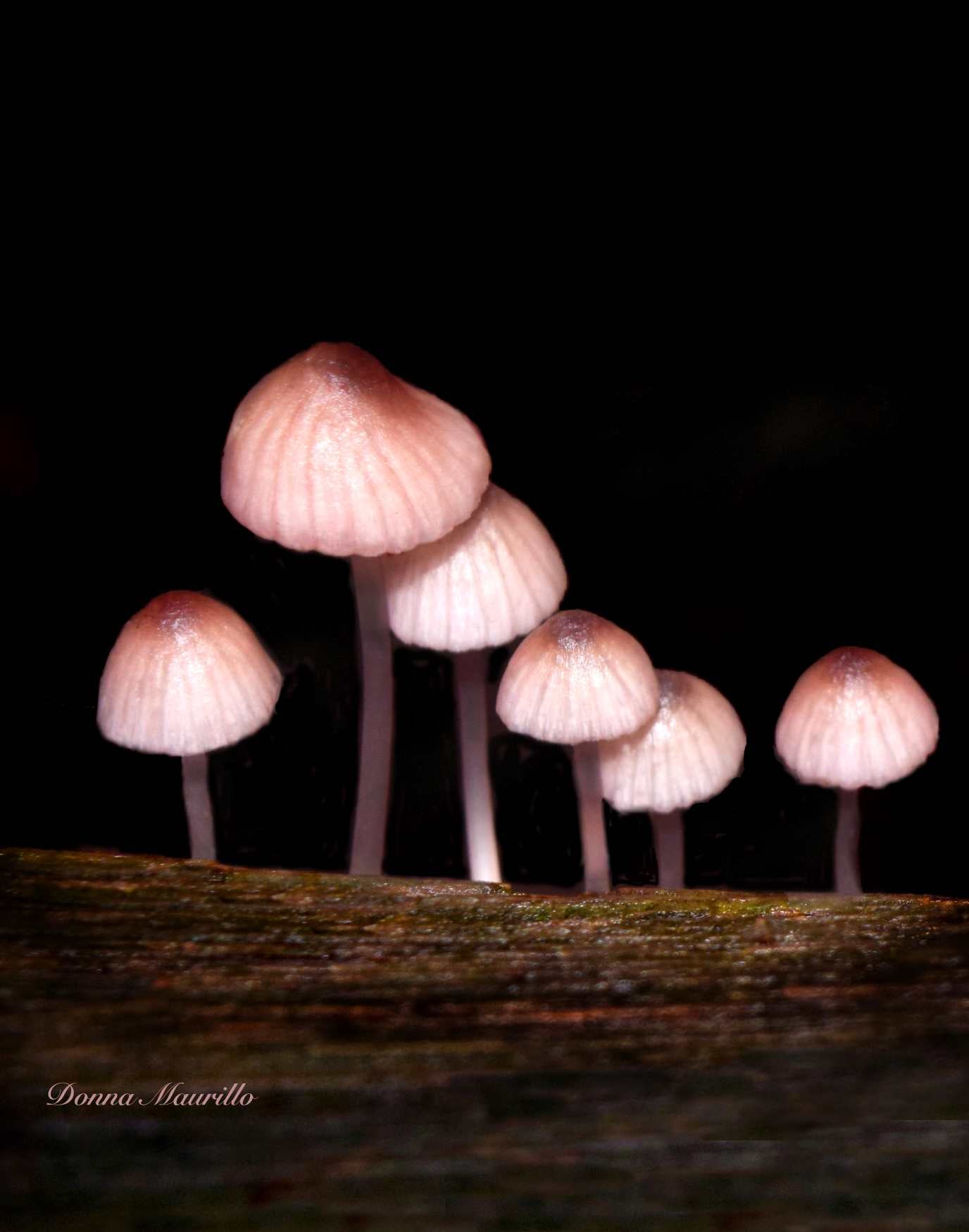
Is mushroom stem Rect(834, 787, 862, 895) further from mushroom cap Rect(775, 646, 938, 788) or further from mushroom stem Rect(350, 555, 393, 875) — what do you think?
mushroom stem Rect(350, 555, 393, 875)

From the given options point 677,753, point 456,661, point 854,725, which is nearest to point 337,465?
point 456,661

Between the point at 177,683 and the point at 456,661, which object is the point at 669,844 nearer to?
the point at 456,661

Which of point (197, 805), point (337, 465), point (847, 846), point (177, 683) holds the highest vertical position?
point (337, 465)

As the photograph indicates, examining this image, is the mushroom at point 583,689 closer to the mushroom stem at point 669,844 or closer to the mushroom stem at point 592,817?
the mushroom stem at point 592,817

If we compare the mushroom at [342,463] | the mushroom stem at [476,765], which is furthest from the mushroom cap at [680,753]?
the mushroom at [342,463]

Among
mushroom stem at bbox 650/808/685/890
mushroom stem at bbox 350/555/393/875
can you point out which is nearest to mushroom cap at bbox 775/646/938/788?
mushroom stem at bbox 650/808/685/890

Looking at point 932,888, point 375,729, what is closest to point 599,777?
point 375,729
